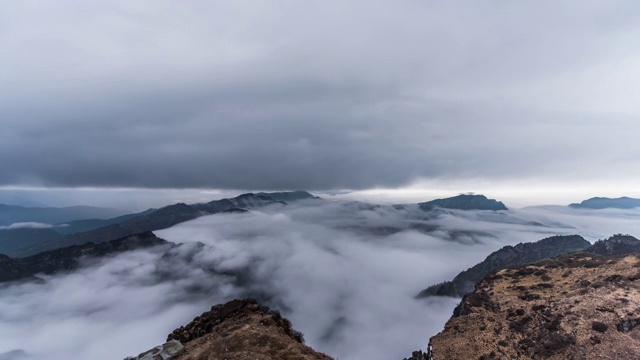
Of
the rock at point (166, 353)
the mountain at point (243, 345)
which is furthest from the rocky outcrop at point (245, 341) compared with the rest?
the rock at point (166, 353)

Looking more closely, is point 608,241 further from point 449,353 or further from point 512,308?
point 449,353

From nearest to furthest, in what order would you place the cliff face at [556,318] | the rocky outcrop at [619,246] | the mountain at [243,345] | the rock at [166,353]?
the mountain at [243,345]
the cliff face at [556,318]
the rock at [166,353]
the rocky outcrop at [619,246]

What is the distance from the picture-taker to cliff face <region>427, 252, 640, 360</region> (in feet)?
149

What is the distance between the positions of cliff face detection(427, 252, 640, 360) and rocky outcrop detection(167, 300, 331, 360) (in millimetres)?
27383

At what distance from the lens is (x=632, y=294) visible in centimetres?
5181

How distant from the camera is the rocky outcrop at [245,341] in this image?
1721 inches

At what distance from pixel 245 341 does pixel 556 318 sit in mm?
54158

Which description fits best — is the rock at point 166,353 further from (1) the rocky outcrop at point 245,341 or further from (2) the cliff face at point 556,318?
(2) the cliff face at point 556,318

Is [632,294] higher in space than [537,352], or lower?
higher

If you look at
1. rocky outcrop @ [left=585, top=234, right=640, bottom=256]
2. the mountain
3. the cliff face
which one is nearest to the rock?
the mountain

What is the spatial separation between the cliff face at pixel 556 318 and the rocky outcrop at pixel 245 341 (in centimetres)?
2738

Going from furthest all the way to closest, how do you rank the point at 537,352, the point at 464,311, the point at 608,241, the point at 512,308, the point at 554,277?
1. the point at 608,241
2. the point at 554,277
3. the point at 464,311
4. the point at 512,308
5. the point at 537,352

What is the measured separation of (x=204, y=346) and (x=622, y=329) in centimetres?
6445

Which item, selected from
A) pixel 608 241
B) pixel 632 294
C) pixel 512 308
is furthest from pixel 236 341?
pixel 608 241
